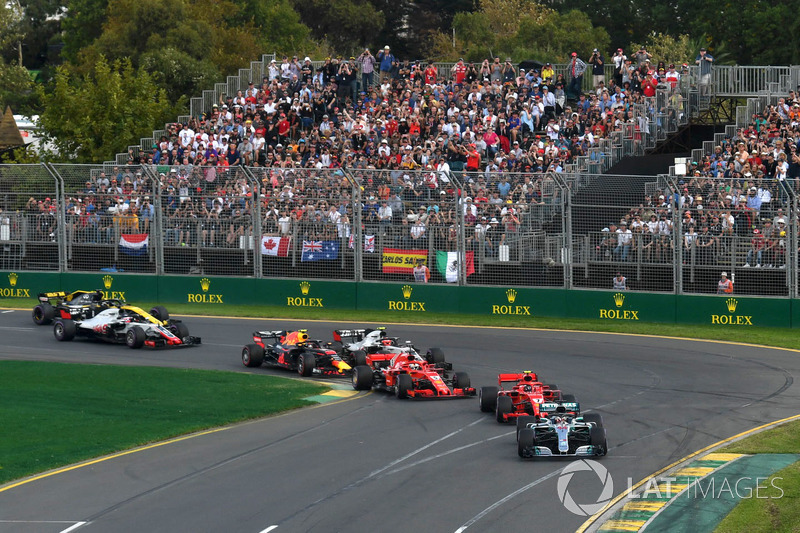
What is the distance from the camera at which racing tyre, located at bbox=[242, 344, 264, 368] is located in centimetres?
2680

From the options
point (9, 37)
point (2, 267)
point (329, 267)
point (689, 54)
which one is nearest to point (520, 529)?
point (329, 267)

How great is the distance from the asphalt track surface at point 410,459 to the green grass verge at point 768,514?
1784mm

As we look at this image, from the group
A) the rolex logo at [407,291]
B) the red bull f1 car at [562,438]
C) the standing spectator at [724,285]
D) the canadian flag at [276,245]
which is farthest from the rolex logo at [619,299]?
the red bull f1 car at [562,438]

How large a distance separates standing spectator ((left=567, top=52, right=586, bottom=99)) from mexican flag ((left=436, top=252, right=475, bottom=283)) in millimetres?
12943

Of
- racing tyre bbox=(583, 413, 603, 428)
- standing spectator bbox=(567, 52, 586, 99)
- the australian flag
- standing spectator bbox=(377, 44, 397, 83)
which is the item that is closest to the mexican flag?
the australian flag

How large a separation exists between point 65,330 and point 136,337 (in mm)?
2388

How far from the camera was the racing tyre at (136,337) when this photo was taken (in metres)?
29.1

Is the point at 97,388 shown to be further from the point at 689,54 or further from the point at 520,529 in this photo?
the point at 689,54

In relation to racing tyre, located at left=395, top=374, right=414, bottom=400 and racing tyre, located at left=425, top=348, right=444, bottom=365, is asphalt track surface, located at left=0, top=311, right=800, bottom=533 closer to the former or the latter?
racing tyre, located at left=395, top=374, right=414, bottom=400

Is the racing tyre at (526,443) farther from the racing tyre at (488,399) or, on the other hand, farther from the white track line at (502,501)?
the racing tyre at (488,399)

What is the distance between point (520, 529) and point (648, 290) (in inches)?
736

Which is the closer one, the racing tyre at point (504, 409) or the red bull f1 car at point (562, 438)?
the red bull f1 car at point (562, 438)

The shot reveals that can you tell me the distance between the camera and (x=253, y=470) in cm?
1773

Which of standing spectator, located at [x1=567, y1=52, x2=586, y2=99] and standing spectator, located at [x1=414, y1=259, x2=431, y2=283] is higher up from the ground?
standing spectator, located at [x1=567, y1=52, x2=586, y2=99]
